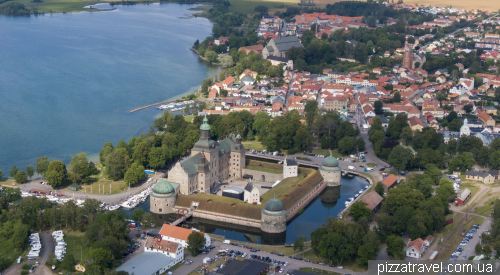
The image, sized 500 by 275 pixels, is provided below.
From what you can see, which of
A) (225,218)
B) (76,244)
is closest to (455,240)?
(225,218)

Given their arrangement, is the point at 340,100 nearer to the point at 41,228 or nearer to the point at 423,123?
the point at 423,123

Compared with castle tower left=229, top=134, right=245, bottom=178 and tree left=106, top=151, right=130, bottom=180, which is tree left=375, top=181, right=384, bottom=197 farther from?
tree left=106, top=151, right=130, bottom=180

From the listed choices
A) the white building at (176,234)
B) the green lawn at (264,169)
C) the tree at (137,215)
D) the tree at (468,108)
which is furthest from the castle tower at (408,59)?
the white building at (176,234)

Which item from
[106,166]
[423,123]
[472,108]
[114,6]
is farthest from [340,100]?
[114,6]

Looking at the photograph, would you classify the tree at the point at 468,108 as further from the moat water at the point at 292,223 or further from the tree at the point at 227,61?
the tree at the point at 227,61

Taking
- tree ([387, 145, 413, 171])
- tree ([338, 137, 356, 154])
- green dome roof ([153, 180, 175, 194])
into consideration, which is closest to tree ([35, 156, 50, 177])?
green dome roof ([153, 180, 175, 194])

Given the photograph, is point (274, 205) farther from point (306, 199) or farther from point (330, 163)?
point (330, 163)

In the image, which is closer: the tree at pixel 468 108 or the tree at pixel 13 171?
the tree at pixel 13 171
